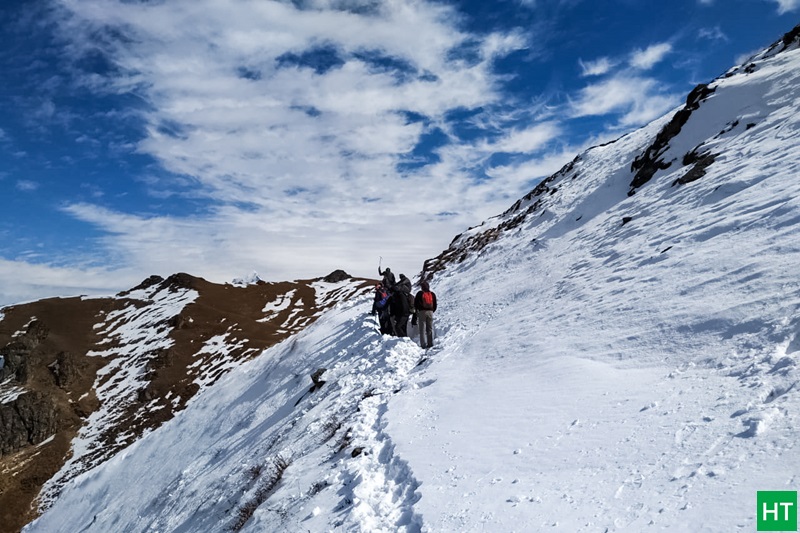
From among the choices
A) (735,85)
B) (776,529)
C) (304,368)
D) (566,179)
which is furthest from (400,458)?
(566,179)

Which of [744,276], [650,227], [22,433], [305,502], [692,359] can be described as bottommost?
[22,433]

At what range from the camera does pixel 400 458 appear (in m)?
8.62

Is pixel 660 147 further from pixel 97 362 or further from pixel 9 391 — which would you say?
pixel 9 391

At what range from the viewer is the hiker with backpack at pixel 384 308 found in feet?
62.8

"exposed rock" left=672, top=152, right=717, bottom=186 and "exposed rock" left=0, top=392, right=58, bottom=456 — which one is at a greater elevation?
"exposed rock" left=672, top=152, right=717, bottom=186

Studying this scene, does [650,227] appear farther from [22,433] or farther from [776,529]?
[22,433]

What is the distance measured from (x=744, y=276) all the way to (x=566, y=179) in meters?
25.0

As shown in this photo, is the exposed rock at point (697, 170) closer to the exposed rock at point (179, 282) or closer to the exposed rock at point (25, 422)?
the exposed rock at point (25, 422)

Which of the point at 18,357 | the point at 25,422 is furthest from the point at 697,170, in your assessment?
the point at 18,357

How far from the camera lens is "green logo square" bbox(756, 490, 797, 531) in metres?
3.97

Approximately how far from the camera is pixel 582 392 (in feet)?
26.9

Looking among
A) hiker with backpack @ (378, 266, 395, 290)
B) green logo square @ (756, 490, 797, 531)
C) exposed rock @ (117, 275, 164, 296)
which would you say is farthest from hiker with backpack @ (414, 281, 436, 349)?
Answer: exposed rock @ (117, 275, 164, 296)

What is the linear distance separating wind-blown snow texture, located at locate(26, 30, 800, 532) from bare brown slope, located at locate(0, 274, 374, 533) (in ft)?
78.7

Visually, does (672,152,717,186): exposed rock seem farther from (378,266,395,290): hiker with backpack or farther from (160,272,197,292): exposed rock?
(160,272,197,292): exposed rock
